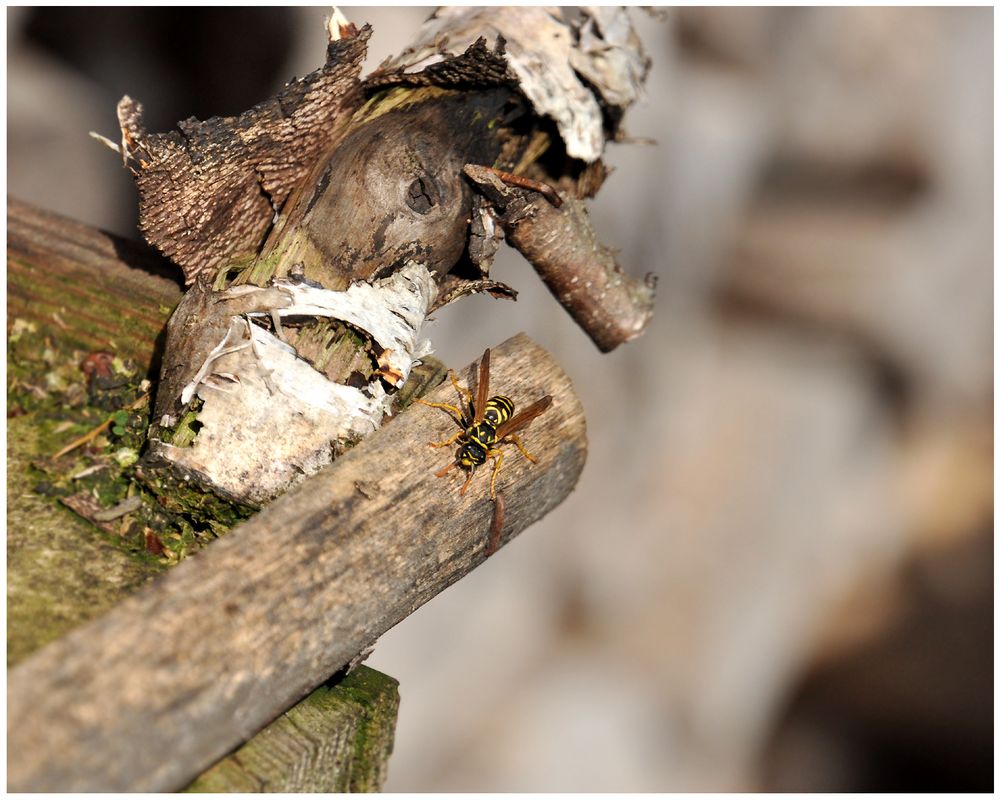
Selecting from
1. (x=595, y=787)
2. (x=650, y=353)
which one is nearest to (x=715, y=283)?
(x=650, y=353)

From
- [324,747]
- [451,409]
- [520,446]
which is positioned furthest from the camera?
[520,446]

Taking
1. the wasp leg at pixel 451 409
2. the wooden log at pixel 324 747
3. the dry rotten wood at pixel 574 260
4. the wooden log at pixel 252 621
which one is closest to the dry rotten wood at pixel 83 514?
the wooden log at pixel 324 747

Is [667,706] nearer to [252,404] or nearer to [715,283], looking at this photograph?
[715,283]

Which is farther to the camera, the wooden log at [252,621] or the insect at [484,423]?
the insect at [484,423]

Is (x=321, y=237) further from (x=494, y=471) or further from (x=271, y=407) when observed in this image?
(x=494, y=471)

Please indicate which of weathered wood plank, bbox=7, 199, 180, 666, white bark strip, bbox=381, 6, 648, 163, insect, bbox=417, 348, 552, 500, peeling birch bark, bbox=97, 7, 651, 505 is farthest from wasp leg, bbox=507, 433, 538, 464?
white bark strip, bbox=381, 6, 648, 163

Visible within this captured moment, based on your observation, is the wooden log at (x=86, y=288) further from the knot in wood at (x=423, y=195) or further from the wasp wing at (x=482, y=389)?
the wasp wing at (x=482, y=389)

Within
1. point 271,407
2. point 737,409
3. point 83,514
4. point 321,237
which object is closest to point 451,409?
point 271,407
